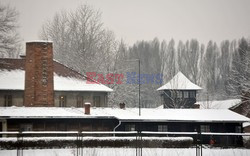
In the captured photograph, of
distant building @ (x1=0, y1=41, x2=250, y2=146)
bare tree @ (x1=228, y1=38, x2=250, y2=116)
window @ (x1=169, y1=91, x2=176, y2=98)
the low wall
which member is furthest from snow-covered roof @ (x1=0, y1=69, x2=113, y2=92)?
the low wall

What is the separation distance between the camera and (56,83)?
45312 mm

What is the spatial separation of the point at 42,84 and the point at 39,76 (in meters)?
0.79

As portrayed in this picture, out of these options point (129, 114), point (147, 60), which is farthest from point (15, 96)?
point (147, 60)

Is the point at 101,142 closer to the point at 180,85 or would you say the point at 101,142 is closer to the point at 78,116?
the point at 78,116

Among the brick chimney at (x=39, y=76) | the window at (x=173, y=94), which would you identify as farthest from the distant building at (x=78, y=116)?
the window at (x=173, y=94)

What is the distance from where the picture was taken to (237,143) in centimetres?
Answer: 3394

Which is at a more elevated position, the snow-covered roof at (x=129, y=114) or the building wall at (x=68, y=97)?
the building wall at (x=68, y=97)

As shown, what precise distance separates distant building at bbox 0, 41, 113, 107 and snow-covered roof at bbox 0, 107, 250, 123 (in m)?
2.16

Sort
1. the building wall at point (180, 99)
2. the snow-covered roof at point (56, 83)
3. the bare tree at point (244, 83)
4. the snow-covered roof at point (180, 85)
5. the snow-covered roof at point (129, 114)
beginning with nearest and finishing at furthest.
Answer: the snow-covered roof at point (129, 114) < the bare tree at point (244, 83) < the snow-covered roof at point (56, 83) < the building wall at point (180, 99) < the snow-covered roof at point (180, 85)

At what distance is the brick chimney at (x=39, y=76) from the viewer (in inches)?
1400

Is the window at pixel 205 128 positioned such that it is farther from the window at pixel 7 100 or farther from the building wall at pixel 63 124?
the window at pixel 7 100

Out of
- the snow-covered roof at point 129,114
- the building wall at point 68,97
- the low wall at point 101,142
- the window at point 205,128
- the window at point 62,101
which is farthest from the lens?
the window at point 62,101

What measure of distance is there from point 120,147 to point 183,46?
78999 mm

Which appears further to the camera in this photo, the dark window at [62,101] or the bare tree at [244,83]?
the dark window at [62,101]
